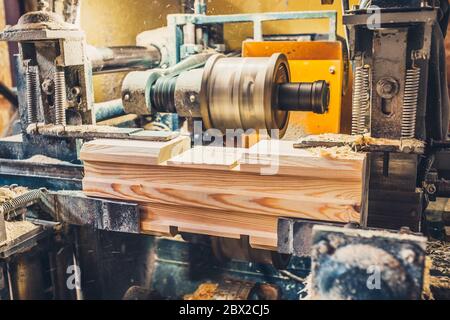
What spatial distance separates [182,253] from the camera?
2904mm

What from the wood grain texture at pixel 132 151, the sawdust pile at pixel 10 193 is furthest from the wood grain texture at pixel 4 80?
the wood grain texture at pixel 132 151

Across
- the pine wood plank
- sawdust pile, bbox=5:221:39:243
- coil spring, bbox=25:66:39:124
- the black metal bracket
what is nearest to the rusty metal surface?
the pine wood plank

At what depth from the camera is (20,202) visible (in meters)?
2.00

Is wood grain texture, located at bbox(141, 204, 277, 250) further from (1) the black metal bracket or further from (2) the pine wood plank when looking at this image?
(2) the pine wood plank

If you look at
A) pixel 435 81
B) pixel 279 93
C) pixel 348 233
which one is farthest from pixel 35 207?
pixel 435 81

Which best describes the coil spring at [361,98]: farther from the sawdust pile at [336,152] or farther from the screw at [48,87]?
the screw at [48,87]

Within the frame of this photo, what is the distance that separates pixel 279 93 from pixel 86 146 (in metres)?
0.96

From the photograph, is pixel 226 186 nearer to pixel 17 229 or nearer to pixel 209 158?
pixel 209 158

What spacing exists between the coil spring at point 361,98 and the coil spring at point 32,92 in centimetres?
148

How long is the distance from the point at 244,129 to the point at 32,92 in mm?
1065

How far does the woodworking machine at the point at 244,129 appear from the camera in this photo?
168 cm

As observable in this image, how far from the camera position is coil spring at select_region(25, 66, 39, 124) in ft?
7.43

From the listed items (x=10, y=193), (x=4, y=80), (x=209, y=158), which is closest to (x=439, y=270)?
(x=209, y=158)

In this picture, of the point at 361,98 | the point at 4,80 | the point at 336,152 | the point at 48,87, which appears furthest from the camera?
the point at 4,80
